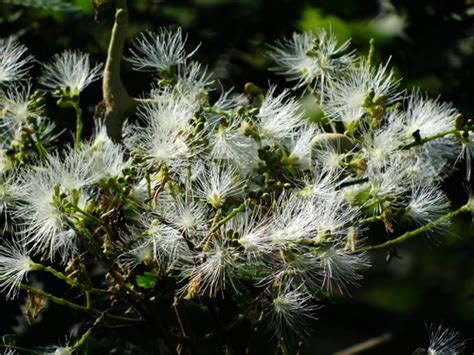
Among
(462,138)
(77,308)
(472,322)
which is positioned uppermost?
(462,138)

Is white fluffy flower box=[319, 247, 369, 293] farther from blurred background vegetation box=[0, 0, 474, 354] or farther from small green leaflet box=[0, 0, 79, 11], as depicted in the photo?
small green leaflet box=[0, 0, 79, 11]

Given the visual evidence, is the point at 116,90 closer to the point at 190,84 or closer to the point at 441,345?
the point at 190,84

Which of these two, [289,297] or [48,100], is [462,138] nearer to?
[289,297]

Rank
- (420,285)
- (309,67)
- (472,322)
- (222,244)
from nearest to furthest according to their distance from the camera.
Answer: (222,244)
(309,67)
(472,322)
(420,285)

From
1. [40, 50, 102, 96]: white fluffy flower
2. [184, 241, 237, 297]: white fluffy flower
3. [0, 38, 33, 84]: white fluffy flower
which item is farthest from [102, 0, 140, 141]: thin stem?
[184, 241, 237, 297]: white fluffy flower

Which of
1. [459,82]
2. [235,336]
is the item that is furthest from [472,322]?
[235,336]

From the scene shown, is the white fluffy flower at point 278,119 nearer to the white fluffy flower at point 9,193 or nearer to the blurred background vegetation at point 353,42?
the white fluffy flower at point 9,193

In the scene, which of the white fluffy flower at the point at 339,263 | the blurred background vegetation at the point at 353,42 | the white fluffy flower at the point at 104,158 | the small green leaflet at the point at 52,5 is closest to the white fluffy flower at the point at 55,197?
the white fluffy flower at the point at 104,158
